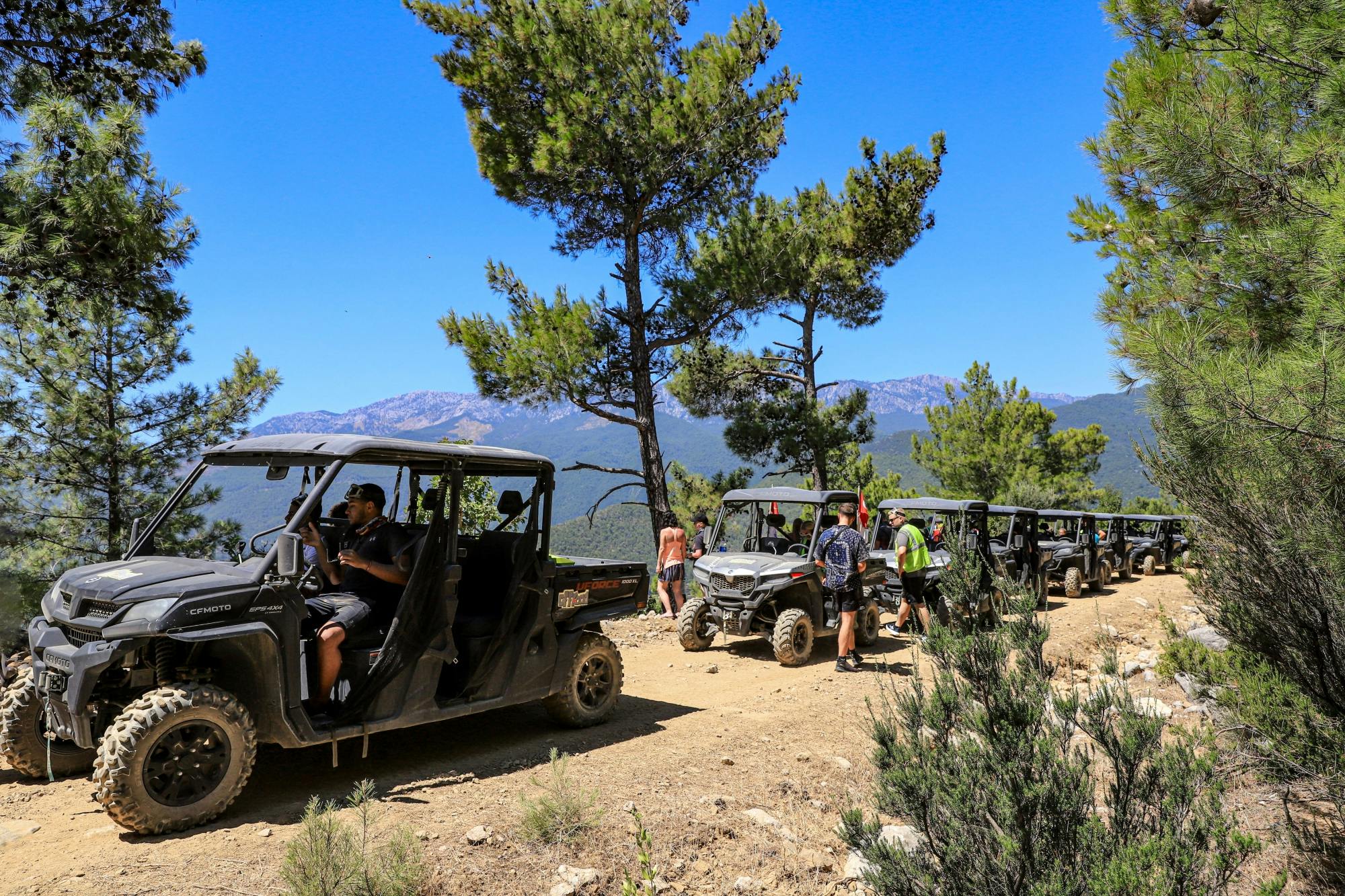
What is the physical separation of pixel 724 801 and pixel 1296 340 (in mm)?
4199

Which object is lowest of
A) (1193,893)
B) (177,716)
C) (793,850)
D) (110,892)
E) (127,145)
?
(793,850)

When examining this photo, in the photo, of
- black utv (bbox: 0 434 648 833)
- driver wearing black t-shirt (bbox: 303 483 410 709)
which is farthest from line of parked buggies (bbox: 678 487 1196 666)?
driver wearing black t-shirt (bbox: 303 483 410 709)

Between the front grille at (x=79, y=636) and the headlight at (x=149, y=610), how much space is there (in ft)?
0.72

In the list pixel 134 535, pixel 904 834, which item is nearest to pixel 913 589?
pixel 904 834

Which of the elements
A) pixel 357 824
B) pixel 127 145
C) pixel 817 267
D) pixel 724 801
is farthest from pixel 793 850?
pixel 817 267

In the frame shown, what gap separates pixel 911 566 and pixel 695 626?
129 inches

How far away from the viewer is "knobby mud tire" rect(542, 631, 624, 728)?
662cm

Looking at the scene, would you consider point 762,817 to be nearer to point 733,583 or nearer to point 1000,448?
point 733,583

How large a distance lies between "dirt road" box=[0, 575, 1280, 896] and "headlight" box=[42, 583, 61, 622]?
1.03 metres

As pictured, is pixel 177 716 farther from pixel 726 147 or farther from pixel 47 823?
pixel 726 147

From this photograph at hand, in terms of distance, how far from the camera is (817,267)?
20.5m

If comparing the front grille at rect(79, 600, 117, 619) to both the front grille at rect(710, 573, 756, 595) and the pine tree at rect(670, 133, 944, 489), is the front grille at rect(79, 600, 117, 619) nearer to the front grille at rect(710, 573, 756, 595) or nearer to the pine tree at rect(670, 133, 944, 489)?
the front grille at rect(710, 573, 756, 595)

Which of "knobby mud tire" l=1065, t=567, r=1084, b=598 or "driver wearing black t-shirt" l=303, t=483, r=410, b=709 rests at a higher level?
"driver wearing black t-shirt" l=303, t=483, r=410, b=709

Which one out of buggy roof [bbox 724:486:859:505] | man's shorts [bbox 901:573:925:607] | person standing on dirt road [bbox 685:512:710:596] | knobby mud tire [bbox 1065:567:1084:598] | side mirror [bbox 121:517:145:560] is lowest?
knobby mud tire [bbox 1065:567:1084:598]
